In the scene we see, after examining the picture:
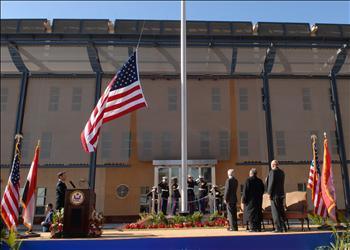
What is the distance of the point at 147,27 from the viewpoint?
17.0 metres

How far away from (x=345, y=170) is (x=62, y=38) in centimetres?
1403

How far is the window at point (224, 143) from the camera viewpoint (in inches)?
804

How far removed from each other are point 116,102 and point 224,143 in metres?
12.6

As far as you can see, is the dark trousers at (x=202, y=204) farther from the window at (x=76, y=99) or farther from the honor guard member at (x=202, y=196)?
the window at (x=76, y=99)

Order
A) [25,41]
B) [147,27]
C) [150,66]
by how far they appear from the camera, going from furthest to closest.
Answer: [150,66]
[147,27]
[25,41]

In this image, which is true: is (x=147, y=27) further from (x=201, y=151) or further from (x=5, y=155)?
(x=5, y=155)

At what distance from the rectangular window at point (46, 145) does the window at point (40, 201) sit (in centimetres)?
183

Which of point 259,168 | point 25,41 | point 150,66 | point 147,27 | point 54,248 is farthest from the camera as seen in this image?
point 259,168

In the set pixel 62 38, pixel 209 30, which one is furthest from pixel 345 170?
pixel 62 38

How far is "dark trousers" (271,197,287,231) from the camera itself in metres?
7.54

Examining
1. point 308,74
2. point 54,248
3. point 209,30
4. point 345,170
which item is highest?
point 209,30

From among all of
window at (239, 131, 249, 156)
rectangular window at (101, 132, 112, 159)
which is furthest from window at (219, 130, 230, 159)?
rectangular window at (101, 132, 112, 159)

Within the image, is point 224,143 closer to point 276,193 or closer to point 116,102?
point 116,102

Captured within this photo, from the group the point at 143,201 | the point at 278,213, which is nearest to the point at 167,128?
the point at 143,201
